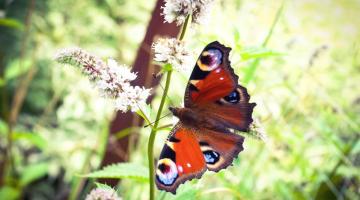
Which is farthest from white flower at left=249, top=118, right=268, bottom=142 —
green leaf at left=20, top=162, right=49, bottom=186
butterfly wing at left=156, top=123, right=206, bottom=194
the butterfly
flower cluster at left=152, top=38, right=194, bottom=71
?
green leaf at left=20, top=162, right=49, bottom=186

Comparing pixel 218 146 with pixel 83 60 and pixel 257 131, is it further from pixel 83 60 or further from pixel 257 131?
pixel 83 60

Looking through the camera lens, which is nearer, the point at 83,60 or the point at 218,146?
the point at 83,60

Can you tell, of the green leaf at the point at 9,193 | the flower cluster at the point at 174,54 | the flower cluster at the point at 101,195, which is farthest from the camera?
the green leaf at the point at 9,193

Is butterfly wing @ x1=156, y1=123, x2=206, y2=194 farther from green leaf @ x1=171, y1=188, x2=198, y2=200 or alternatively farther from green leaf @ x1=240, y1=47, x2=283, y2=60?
green leaf @ x1=240, y1=47, x2=283, y2=60

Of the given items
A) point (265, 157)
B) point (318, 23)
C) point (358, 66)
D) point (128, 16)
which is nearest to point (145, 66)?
point (265, 157)

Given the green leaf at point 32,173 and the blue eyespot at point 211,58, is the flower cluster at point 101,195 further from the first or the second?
the green leaf at point 32,173

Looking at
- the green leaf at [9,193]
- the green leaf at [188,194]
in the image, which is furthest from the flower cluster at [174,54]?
the green leaf at [9,193]

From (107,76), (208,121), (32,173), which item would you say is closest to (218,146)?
(208,121)
